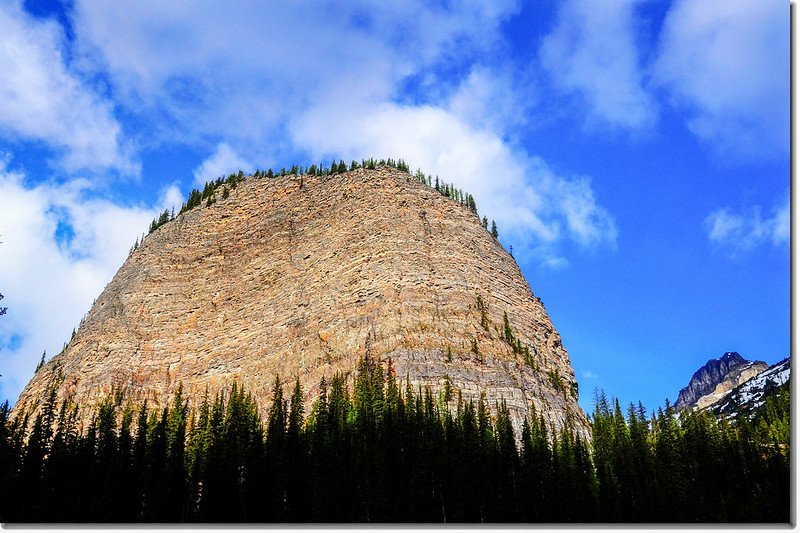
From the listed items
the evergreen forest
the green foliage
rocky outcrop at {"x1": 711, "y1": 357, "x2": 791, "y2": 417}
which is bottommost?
the evergreen forest

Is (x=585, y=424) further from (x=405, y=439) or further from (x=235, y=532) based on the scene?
(x=235, y=532)

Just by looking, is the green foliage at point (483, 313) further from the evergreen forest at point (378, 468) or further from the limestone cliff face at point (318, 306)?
the evergreen forest at point (378, 468)

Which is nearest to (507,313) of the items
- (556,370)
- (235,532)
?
(556,370)

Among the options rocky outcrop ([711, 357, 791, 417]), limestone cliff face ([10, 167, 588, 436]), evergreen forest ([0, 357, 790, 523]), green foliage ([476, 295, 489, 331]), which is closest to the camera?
evergreen forest ([0, 357, 790, 523])

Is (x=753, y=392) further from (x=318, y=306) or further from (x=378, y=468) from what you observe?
(x=378, y=468)

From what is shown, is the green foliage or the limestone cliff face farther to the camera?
the green foliage

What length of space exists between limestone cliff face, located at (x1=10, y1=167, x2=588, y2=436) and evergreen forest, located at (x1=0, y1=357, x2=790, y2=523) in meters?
4.42

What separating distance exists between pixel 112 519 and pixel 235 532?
2827cm

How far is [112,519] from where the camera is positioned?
162 ft

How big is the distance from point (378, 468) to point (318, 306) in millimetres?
30351

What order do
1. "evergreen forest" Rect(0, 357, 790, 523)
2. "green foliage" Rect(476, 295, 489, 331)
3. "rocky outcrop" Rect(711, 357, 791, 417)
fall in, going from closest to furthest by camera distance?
1. "evergreen forest" Rect(0, 357, 790, 523)
2. "green foliage" Rect(476, 295, 489, 331)
3. "rocky outcrop" Rect(711, 357, 791, 417)

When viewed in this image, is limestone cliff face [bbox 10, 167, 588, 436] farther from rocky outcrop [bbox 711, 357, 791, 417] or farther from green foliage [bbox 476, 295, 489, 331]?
rocky outcrop [bbox 711, 357, 791, 417]

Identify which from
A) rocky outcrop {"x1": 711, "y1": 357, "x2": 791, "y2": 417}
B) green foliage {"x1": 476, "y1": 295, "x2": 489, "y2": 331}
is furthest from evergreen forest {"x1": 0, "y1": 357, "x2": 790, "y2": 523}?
rocky outcrop {"x1": 711, "y1": 357, "x2": 791, "y2": 417}

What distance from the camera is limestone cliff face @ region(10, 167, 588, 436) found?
229 feet
